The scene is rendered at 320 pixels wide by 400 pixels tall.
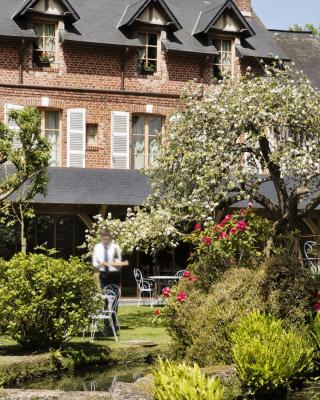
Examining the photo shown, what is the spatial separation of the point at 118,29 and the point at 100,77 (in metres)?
1.61

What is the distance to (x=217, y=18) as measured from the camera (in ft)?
84.3

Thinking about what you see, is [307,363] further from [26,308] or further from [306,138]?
[306,138]

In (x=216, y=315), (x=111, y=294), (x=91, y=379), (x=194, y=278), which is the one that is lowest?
(x=91, y=379)

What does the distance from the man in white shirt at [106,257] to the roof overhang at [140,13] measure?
41.4ft

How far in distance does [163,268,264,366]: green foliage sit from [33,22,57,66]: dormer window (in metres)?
14.3

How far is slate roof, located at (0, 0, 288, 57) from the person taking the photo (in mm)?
24094

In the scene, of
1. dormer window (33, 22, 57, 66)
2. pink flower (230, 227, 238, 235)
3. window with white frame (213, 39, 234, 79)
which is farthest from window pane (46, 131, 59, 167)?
pink flower (230, 227, 238, 235)

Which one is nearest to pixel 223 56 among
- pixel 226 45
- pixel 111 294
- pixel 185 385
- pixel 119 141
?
pixel 226 45

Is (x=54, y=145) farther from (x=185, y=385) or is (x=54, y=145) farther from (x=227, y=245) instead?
(x=185, y=385)

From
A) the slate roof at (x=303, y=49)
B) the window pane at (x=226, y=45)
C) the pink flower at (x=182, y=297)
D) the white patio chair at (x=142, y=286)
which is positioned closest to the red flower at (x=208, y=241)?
the pink flower at (x=182, y=297)

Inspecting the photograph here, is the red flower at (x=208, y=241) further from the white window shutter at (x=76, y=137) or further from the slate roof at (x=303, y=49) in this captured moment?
the slate roof at (x=303, y=49)

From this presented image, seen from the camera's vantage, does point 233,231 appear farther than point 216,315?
Yes

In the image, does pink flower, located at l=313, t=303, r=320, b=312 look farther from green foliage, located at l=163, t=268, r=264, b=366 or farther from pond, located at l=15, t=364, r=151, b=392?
pond, located at l=15, t=364, r=151, b=392

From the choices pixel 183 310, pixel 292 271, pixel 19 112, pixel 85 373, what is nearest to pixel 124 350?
pixel 85 373
